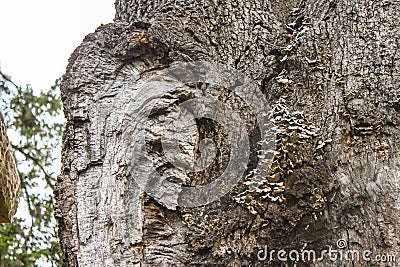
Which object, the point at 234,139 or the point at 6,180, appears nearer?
the point at 234,139

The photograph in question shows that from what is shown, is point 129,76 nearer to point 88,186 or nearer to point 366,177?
point 88,186

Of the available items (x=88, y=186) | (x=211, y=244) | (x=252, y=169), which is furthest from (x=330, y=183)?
(x=88, y=186)

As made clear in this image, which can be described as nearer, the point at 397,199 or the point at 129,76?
the point at 397,199

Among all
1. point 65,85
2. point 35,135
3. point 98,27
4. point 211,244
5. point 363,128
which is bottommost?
point 211,244

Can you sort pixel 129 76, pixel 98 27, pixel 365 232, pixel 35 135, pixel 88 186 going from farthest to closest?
pixel 35 135
pixel 98 27
pixel 129 76
pixel 88 186
pixel 365 232

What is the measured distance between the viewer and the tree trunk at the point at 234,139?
3.55 ft

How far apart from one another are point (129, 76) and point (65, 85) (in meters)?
0.19

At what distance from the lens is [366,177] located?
1.11 m

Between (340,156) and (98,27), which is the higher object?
(98,27)

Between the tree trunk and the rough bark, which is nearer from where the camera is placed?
the tree trunk

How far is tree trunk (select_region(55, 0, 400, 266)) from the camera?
1082mm

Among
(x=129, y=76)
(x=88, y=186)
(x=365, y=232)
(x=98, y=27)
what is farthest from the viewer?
(x=98, y=27)

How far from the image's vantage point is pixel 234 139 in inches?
48.3

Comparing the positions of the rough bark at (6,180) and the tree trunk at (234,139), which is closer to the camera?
the tree trunk at (234,139)
